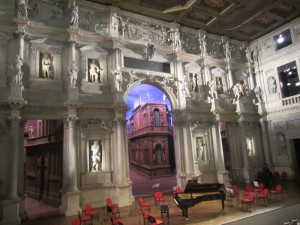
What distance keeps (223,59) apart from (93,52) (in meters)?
9.57

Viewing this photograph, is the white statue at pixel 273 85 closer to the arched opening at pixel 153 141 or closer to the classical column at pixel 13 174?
the arched opening at pixel 153 141

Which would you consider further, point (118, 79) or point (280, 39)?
point (280, 39)

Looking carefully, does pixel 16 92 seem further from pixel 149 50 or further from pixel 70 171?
pixel 149 50

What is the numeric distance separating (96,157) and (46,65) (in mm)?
5200

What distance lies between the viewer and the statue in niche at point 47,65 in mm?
11610

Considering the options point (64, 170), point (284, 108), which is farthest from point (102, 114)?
point (284, 108)

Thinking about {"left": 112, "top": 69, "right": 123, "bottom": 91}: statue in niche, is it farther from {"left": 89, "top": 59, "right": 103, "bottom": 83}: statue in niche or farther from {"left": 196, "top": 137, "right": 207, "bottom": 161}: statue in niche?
{"left": 196, "top": 137, "right": 207, "bottom": 161}: statue in niche

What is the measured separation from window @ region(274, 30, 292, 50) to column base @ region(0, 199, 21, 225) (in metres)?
18.8

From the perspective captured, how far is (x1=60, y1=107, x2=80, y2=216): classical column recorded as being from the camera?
10.4m

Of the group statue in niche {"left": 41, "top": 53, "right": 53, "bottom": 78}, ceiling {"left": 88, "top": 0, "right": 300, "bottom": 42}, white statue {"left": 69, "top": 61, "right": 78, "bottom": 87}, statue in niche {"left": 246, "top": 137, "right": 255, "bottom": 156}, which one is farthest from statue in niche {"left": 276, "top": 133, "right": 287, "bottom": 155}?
statue in niche {"left": 41, "top": 53, "right": 53, "bottom": 78}

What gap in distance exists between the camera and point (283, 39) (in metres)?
17.0

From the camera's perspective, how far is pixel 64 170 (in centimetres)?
1084

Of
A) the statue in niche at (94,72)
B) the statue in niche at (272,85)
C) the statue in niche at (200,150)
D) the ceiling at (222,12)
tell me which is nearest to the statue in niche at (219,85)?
the ceiling at (222,12)

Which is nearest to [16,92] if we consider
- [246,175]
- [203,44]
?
[203,44]
